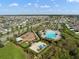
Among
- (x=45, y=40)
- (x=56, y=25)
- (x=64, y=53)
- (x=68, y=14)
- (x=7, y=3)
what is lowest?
(x=64, y=53)

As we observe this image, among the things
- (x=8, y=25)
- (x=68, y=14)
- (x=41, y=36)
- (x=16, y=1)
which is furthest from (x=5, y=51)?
(x=68, y=14)

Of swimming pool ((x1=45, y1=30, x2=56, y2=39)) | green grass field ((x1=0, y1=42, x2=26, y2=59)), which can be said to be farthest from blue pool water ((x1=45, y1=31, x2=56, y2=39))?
green grass field ((x1=0, y1=42, x2=26, y2=59))

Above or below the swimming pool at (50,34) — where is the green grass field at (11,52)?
below

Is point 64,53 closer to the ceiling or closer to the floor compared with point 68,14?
closer to the floor

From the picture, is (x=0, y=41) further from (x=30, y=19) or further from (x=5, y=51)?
(x=30, y=19)

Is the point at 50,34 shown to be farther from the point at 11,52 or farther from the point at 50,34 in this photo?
the point at 11,52

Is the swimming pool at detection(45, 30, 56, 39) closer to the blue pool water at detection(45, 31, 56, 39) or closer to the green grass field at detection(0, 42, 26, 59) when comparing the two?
the blue pool water at detection(45, 31, 56, 39)

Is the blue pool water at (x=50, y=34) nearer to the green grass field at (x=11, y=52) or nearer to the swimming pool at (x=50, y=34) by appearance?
the swimming pool at (x=50, y=34)

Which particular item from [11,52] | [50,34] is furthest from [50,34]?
[11,52]

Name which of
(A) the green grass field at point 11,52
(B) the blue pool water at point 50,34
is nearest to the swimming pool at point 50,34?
(B) the blue pool water at point 50,34
